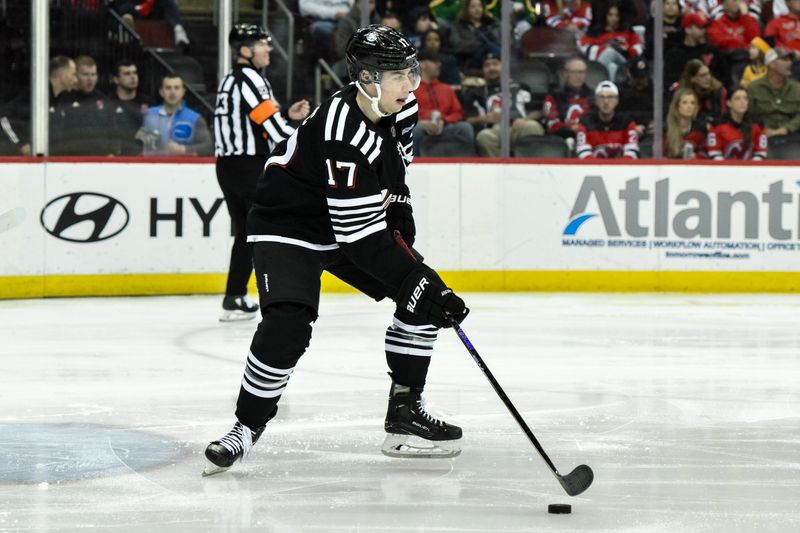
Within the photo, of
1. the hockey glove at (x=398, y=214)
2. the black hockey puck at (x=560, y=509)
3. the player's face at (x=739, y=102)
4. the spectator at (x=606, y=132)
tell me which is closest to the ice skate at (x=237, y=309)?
the spectator at (x=606, y=132)

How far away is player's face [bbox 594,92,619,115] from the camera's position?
330 inches

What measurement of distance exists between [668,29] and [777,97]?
31.0 inches

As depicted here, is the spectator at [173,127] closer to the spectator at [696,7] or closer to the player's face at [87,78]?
the player's face at [87,78]

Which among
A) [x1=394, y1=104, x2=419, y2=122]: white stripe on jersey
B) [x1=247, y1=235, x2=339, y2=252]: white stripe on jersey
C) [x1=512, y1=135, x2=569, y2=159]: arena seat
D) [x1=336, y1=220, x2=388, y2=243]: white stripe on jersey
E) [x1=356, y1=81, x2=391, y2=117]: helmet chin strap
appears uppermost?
[x1=356, y1=81, x2=391, y2=117]: helmet chin strap

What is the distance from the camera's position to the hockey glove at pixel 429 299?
10.6 feet

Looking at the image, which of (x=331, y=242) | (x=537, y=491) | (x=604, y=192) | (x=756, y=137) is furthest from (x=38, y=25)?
(x=537, y=491)

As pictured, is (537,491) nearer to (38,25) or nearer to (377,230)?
(377,230)

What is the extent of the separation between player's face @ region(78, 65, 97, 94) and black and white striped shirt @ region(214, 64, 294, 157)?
1.43 m

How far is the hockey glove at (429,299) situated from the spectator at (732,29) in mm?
5704

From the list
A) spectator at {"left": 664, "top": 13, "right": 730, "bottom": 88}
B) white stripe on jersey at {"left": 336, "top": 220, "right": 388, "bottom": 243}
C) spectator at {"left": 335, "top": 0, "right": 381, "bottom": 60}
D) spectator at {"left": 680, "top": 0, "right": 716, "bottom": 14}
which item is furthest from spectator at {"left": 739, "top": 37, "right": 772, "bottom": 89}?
white stripe on jersey at {"left": 336, "top": 220, "right": 388, "bottom": 243}

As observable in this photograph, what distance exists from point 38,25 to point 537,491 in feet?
17.2

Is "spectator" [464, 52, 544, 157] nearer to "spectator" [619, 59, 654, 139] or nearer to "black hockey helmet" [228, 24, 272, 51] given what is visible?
"spectator" [619, 59, 654, 139]

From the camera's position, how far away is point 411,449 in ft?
11.9

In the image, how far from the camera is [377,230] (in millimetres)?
3275
